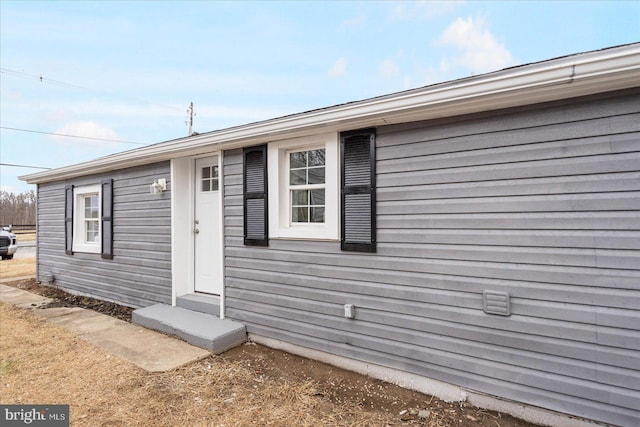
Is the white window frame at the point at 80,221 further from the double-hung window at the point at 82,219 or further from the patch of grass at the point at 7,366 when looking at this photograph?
the patch of grass at the point at 7,366

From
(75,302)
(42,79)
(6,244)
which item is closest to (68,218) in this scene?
(75,302)

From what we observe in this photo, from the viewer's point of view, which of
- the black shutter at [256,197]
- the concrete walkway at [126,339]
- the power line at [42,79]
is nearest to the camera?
the concrete walkway at [126,339]

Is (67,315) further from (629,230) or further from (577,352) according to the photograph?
(629,230)

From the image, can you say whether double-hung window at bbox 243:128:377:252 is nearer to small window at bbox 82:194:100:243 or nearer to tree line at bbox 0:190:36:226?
small window at bbox 82:194:100:243

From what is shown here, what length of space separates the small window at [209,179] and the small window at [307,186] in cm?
149

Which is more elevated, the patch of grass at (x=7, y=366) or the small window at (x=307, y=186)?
Result: the small window at (x=307, y=186)

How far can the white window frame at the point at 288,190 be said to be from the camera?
3.20 meters

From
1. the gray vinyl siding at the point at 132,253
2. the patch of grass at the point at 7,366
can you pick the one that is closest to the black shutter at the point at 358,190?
the gray vinyl siding at the point at 132,253

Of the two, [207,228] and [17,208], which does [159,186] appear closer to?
[207,228]

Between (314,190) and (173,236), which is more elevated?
(314,190)

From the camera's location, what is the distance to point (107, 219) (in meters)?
5.63

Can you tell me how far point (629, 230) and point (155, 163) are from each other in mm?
5317

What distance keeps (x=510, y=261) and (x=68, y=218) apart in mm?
7419

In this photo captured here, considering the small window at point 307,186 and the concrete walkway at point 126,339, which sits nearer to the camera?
the concrete walkway at point 126,339
